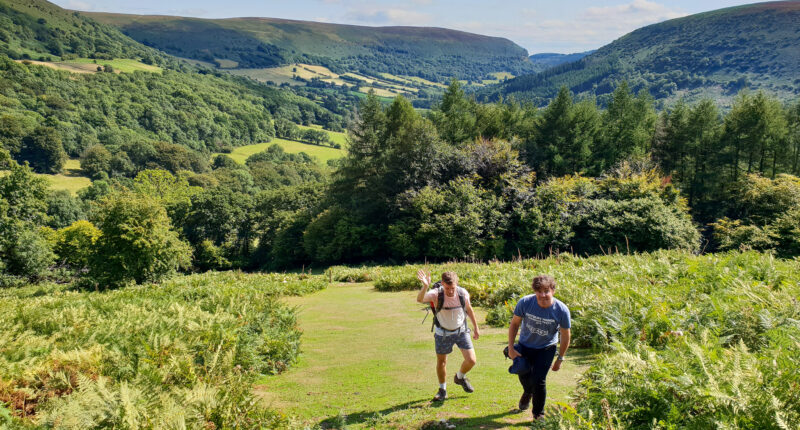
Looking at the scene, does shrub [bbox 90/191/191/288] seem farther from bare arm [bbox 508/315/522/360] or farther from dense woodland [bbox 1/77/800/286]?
bare arm [bbox 508/315/522/360]

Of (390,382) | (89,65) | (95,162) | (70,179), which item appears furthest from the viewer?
(89,65)

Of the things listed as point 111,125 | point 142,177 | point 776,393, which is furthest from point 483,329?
point 111,125

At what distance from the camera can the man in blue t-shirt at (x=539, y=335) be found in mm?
5746

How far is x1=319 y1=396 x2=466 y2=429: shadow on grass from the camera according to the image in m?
6.15

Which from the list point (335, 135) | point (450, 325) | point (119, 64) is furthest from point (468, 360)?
point (119, 64)

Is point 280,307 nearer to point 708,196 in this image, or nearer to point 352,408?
point 352,408

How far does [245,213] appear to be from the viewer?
212 ft

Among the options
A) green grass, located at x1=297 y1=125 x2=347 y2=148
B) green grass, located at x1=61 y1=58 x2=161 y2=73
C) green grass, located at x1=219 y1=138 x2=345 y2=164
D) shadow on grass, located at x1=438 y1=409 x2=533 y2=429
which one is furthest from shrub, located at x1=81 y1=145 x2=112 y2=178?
shadow on grass, located at x1=438 y1=409 x2=533 y2=429

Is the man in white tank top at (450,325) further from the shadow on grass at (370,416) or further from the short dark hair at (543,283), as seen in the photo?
the short dark hair at (543,283)

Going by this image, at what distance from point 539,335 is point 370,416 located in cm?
289

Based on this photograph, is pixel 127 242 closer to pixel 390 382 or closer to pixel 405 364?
pixel 405 364

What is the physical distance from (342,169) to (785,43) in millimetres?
247172

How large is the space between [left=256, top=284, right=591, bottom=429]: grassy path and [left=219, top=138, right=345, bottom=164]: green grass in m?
135

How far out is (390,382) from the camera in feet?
25.6
